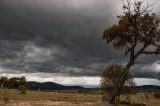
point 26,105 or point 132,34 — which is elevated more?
point 132,34

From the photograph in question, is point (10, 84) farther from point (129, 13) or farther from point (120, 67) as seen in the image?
point (129, 13)

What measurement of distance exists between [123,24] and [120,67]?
26.2 m

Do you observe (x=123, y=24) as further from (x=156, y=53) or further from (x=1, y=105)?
(x=1, y=105)

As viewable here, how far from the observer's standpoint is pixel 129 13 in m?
44.5

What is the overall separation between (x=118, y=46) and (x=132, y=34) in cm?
380

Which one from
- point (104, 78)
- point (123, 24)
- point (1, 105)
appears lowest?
point (1, 105)

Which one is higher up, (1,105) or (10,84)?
(10,84)

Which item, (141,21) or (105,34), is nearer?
(141,21)

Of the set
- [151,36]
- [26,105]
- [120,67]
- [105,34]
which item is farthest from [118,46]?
[120,67]

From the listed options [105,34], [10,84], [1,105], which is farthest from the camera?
[10,84]

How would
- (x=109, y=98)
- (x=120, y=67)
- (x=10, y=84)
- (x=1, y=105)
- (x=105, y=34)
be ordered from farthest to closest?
(x=10, y=84) < (x=120, y=67) < (x=105, y=34) < (x=109, y=98) < (x=1, y=105)

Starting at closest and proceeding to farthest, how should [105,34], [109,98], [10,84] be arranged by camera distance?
[109,98]
[105,34]
[10,84]

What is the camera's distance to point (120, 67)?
232 feet

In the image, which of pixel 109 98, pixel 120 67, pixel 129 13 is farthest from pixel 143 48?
pixel 120 67
